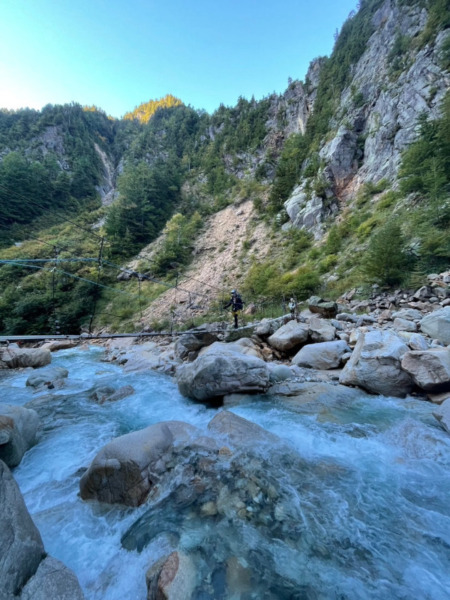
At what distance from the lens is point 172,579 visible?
1499 mm

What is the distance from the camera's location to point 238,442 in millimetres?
3107

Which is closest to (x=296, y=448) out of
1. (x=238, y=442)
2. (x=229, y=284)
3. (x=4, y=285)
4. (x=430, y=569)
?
(x=238, y=442)

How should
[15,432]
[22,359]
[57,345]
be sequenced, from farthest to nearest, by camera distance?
[57,345] < [22,359] < [15,432]

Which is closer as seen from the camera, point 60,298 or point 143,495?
point 143,495

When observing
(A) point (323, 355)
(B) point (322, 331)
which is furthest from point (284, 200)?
(A) point (323, 355)

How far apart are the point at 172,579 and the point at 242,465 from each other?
1.32 m

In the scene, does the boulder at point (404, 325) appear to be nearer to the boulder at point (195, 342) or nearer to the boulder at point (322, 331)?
the boulder at point (322, 331)

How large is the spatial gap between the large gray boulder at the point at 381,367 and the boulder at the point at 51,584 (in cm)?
429

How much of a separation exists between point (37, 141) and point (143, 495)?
64.4m

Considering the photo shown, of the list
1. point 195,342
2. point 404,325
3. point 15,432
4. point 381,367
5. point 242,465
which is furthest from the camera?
point 195,342

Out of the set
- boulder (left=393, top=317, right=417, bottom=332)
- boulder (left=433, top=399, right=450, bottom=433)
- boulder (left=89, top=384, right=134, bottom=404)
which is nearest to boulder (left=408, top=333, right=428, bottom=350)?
boulder (left=393, top=317, right=417, bottom=332)

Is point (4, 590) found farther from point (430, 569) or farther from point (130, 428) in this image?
point (130, 428)

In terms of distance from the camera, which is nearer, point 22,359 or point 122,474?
point 122,474

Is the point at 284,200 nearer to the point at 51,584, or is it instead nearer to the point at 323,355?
the point at 323,355
